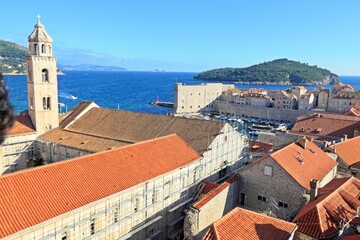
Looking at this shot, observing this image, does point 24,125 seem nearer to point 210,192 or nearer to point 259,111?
Result: point 210,192

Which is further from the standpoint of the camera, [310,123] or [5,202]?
[310,123]

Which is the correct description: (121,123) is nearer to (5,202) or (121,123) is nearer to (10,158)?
(10,158)

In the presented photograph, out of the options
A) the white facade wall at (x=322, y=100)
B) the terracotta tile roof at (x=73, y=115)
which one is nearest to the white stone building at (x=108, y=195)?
the terracotta tile roof at (x=73, y=115)

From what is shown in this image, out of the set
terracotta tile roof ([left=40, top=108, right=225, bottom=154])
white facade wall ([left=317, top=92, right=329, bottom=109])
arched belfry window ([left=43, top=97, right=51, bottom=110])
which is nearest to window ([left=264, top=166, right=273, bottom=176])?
terracotta tile roof ([left=40, top=108, right=225, bottom=154])

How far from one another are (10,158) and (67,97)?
363ft

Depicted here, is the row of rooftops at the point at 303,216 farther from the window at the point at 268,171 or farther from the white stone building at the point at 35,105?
the white stone building at the point at 35,105

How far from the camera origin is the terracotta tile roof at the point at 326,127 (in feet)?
179

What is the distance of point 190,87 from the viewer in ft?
428

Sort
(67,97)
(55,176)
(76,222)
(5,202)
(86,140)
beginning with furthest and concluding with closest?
(67,97) → (86,140) → (55,176) → (76,222) → (5,202)

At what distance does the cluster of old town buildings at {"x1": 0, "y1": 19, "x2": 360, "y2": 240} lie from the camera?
18922mm

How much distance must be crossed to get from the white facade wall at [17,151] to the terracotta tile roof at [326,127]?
44776mm

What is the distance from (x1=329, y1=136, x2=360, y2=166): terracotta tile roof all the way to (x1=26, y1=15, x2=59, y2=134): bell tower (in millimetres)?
35010

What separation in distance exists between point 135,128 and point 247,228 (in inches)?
910

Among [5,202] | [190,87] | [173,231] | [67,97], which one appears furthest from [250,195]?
[67,97]
